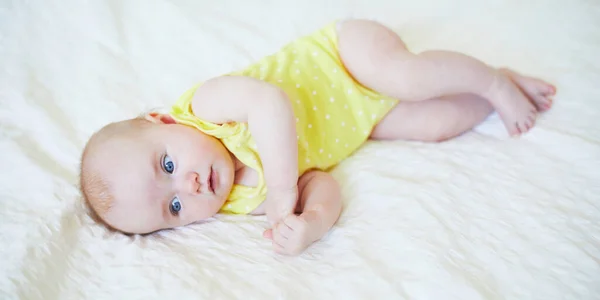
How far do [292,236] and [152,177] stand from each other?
0.30 metres

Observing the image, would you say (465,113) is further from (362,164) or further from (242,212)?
(242,212)

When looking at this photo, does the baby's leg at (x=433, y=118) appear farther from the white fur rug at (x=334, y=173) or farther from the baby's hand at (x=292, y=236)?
the baby's hand at (x=292, y=236)

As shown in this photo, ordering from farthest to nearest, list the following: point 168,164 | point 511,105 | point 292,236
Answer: point 511,105 < point 168,164 < point 292,236

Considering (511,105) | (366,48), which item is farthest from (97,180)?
(511,105)

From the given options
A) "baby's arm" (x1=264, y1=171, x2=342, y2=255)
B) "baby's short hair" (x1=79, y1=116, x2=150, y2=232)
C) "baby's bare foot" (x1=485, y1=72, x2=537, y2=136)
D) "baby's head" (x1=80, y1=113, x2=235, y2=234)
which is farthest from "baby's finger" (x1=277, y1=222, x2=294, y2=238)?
"baby's bare foot" (x1=485, y1=72, x2=537, y2=136)

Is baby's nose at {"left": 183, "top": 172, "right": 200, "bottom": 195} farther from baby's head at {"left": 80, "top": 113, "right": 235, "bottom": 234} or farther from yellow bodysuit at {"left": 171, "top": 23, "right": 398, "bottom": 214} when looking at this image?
yellow bodysuit at {"left": 171, "top": 23, "right": 398, "bottom": 214}

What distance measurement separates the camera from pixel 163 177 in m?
1.01

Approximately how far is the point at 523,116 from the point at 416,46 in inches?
17.6

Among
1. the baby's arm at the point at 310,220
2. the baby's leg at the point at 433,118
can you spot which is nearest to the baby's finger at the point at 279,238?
the baby's arm at the point at 310,220

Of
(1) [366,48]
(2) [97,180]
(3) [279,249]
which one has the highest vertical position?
(1) [366,48]

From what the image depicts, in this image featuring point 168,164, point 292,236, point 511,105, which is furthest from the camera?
point 511,105

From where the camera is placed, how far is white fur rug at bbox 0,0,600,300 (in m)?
0.84

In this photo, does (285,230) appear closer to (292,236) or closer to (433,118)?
(292,236)

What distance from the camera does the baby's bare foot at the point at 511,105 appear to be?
44.5 inches
